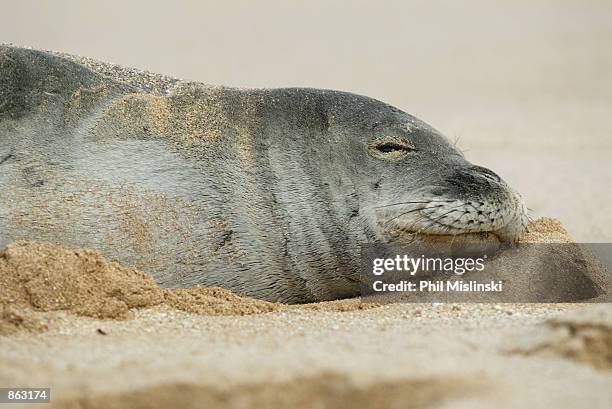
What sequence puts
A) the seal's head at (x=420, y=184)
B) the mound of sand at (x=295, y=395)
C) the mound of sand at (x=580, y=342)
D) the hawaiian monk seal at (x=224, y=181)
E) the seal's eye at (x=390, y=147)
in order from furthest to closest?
the seal's eye at (x=390, y=147)
the seal's head at (x=420, y=184)
the hawaiian monk seal at (x=224, y=181)
the mound of sand at (x=580, y=342)
the mound of sand at (x=295, y=395)

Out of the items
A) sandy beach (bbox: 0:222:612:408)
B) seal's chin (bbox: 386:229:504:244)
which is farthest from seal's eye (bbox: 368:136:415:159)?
sandy beach (bbox: 0:222:612:408)

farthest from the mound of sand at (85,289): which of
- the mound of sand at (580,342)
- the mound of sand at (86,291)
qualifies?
the mound of sand at (580,342)

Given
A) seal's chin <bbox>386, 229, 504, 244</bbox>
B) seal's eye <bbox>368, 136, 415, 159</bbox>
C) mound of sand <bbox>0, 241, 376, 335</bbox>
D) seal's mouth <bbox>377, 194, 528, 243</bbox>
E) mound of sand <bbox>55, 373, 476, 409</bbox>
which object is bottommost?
mound of sand <bbox>55, 373, 476, 409</bbox>

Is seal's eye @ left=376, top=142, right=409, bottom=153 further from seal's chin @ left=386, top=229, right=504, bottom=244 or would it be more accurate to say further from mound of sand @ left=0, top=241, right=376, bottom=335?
mound of sand @ left=0, top=241, right=376, bottom=335

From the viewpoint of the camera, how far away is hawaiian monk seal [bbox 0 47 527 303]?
4.68 m

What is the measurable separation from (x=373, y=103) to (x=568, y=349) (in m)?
2.64

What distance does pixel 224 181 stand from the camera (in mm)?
4895

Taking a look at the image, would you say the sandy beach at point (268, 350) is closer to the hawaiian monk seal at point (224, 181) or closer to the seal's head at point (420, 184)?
the hawaiian monk seal at point (224, 181)

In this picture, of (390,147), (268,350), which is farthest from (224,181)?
(268,350)

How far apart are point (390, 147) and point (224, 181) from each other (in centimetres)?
98

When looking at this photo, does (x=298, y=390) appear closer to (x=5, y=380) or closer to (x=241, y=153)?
(x=5, y=380)

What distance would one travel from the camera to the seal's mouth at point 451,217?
4773mm

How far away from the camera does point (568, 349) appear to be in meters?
3.06

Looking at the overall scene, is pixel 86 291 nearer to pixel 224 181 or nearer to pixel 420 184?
pixel 224 181
